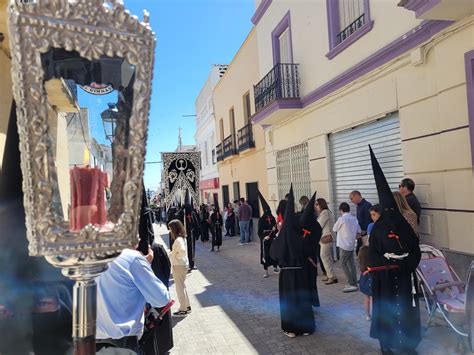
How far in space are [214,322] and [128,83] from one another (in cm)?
515

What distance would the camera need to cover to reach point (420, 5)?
461cm

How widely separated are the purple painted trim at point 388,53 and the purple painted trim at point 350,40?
20.8 inches

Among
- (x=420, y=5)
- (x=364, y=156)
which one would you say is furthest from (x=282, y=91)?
(x=420, y=5)

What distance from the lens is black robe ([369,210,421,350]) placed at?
378 cm

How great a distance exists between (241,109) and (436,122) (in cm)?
1141

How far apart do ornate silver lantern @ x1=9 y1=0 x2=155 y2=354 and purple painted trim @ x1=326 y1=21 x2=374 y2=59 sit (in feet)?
21.8

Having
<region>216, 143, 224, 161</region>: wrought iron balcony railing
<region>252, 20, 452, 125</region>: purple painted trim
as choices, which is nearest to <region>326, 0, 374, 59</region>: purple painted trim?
<region>252, 20, 452, 125</region>: purple painted trim

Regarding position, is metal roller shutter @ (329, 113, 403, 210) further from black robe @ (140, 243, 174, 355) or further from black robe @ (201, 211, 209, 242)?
black robe @ (201, 211, 209, 242)

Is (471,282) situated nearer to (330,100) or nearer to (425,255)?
(425,255)

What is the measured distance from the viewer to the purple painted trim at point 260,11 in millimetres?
11723

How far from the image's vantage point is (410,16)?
5.70 m

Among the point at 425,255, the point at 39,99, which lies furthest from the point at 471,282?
the point at 39,99

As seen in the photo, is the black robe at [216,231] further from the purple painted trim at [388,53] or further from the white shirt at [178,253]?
the white shirt at [178,253]

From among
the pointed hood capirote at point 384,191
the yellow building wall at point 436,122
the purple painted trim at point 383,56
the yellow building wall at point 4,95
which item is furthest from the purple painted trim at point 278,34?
the yellow building wall at point 4,95
